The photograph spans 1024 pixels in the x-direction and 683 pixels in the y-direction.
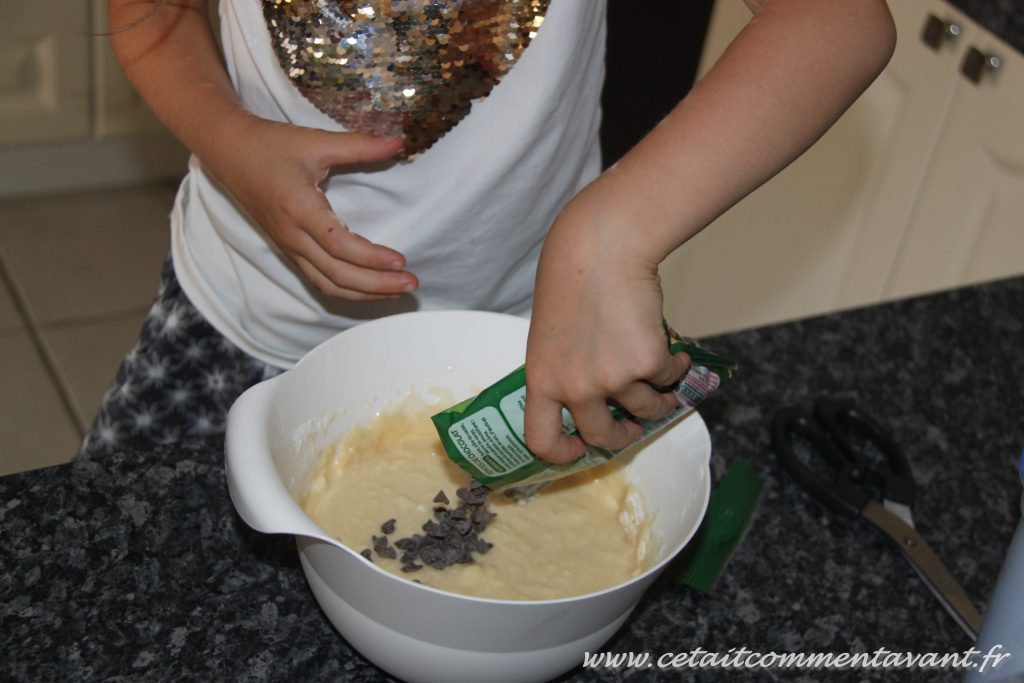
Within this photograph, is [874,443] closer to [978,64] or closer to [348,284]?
[348,284]

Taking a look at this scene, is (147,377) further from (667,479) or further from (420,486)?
(667,479)

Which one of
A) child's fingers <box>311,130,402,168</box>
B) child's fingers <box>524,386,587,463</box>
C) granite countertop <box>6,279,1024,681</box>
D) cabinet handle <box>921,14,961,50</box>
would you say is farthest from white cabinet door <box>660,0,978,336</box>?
child's fingers <box>524,386,587,463</box>

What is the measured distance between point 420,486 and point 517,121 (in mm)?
284

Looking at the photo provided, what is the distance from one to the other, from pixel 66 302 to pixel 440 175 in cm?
146

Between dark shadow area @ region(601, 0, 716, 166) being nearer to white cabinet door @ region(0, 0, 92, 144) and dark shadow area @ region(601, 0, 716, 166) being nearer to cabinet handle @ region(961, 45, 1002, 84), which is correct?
cabinet handle @ region(961, 45, 1002, 84)

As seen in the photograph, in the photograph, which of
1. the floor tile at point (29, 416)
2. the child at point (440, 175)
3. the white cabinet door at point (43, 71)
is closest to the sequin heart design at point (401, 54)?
the child at point (440, 175)

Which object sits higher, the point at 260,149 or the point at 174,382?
the point at 260,149

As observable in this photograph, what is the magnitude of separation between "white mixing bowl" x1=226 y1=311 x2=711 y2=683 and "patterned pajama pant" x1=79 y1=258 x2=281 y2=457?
0.86 ft

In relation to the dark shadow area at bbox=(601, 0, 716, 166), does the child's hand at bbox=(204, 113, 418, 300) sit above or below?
above

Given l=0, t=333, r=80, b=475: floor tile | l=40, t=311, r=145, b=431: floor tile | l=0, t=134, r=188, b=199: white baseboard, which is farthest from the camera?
l=0, t=134, r=188, b=199: white baseboard

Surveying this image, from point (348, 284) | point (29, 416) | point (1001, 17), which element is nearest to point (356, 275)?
point (348, 284)

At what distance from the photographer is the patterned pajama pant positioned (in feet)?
3.21

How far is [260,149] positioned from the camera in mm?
795

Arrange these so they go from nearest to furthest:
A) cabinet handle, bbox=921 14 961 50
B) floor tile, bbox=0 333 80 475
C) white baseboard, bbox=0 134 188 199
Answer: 1. cabinet handle, bbox=921 14 961 50
2. floor tile, bbox=0 333 80 475
3. white baseboard, bbox=0 134 188 199
